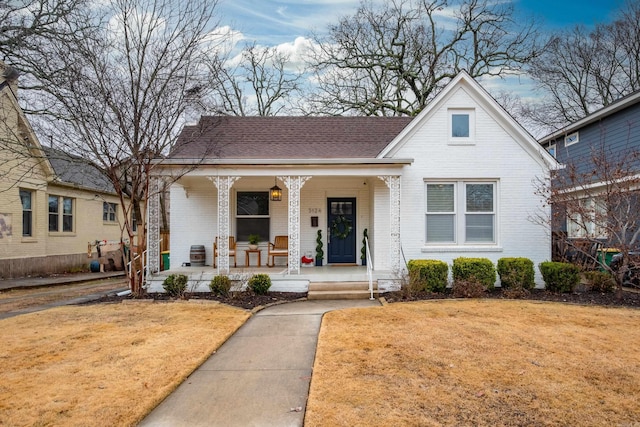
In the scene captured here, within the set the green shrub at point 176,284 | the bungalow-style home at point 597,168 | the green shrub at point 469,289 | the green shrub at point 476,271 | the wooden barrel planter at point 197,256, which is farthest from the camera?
the wooden barrel planter at point 197,256

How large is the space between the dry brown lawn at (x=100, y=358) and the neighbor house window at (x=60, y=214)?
10.8 meters

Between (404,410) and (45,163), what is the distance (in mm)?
17926

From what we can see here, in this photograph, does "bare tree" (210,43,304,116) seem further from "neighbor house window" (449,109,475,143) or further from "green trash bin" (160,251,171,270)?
"neighbor house window" (449,109,475,143)

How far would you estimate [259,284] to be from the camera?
34.3 feet

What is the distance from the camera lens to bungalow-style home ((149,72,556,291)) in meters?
11.4

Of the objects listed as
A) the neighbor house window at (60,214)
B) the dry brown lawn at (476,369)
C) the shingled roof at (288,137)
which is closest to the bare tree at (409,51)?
the shingled roof at (288,137)

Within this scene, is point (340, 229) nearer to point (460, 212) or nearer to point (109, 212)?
point (460, 212)

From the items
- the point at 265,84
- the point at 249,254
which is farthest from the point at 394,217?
the point at 265,84

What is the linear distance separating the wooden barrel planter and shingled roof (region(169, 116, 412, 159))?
9.52 ft

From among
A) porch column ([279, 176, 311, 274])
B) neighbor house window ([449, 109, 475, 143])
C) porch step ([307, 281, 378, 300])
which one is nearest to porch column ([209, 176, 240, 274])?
porch column ([279, 176, 311, 274])

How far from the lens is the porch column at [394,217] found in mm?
11336

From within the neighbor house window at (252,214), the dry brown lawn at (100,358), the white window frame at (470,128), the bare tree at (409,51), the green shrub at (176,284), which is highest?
the bare tree at (409,51)

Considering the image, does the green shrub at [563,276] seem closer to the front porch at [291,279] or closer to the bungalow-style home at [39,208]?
the front porch at [291,279]

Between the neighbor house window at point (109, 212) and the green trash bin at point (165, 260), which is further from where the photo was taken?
the neighbor house window at point (109, 212)
